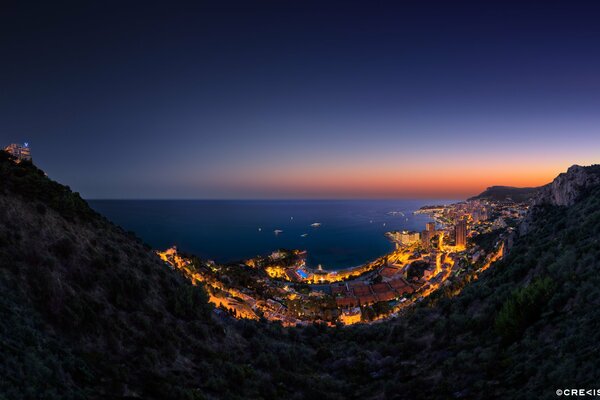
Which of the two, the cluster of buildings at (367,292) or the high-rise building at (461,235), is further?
the high-rise building at (461,235)

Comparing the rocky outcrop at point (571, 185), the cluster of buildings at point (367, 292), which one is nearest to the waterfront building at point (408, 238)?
the cluster of buildings at point (367, 292)

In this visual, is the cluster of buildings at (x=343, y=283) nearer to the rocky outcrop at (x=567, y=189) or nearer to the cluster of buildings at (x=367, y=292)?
the cluster of buildings at (x=367, y=292)

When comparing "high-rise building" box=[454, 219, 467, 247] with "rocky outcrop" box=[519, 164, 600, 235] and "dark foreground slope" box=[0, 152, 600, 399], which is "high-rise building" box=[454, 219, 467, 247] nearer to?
"rocky outcrop" box=[519, 164, 600, 235]

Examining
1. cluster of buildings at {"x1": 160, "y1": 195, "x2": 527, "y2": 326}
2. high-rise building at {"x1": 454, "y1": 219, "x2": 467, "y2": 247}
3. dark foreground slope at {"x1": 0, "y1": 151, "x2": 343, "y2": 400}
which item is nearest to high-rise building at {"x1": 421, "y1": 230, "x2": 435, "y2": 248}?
cluster of buildings at {"x1": 160, "y1": 195, "x2": 527, "y2": 326}

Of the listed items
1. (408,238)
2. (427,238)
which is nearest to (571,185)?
(427,238)

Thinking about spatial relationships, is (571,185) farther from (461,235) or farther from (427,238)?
(427,238)

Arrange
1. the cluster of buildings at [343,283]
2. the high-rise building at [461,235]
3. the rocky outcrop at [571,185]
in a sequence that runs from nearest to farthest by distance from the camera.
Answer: the rocky outcrop at [571,185]
the cluster of buildings at [343,283]
the high-rise building at [461,235]
